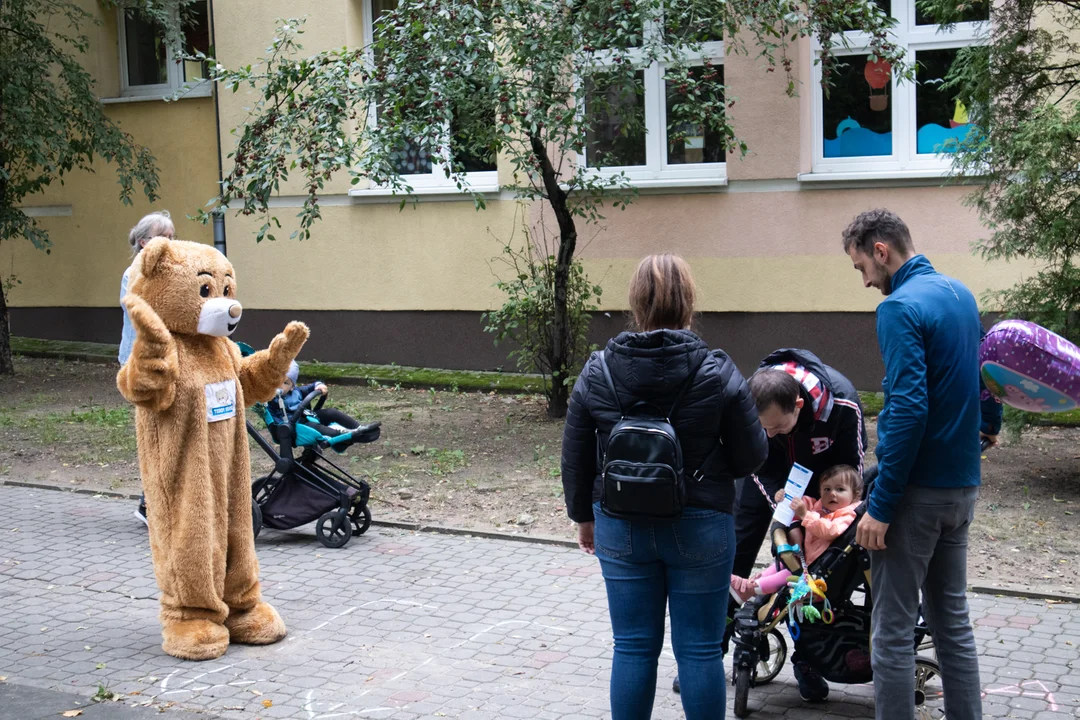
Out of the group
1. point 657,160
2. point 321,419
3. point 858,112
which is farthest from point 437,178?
point 321,419

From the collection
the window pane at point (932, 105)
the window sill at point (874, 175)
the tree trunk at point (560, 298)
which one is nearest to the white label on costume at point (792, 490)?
the tree trunk at point (560, 298)

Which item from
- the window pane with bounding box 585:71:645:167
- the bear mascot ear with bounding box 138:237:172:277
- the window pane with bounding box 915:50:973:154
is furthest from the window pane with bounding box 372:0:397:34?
the bear mascot ear with bounding box 138:237:172:277

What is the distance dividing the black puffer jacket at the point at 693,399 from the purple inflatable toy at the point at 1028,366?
3.58 feet

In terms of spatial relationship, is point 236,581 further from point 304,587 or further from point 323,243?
point 323,243

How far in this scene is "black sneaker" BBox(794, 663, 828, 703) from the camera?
4.65 m

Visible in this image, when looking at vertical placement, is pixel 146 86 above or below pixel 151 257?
above

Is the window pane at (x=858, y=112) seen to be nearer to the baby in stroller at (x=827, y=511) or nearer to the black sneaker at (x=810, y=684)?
the baby in stroller at (x=827, y=511)

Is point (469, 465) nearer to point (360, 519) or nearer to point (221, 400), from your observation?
point (360, 519)

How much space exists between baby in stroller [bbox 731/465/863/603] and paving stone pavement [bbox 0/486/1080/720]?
711 millimetres

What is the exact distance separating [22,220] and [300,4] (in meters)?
4.08

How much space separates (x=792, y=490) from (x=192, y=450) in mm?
2729

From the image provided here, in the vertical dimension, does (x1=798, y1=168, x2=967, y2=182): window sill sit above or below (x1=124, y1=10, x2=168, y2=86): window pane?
below

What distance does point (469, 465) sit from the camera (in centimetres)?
925

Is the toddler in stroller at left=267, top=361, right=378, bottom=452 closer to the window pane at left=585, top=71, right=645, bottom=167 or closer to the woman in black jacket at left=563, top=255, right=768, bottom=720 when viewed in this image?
the window pane at left=585, top=71, right=645, bottom=167
